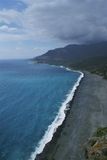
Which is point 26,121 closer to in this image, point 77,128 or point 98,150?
point 77,128

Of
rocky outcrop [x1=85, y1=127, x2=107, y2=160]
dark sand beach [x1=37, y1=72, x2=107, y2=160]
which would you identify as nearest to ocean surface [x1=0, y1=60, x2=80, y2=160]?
dark sand beach [x1=37, y1=72, x2=107, y2=160]

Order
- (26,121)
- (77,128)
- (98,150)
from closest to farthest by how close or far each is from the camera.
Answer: (98,150)
(77,128)
(26,121)

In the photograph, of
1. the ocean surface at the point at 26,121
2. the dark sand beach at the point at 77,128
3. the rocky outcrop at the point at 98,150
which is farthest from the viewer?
the ocean surface at the point at 26,121

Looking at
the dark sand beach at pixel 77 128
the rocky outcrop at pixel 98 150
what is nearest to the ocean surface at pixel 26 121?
the dark sand beach at pixel 77 128

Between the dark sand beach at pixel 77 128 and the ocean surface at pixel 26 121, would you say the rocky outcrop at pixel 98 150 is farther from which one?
the ocean surface at pixel 26 121

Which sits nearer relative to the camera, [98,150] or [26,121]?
[98,150]

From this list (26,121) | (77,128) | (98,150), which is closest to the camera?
(98,150)

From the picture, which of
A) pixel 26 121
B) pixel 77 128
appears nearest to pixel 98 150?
pixel 77 128

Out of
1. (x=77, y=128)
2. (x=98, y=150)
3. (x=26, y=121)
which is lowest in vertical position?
(x=26, y=121)
